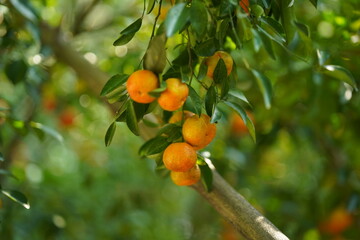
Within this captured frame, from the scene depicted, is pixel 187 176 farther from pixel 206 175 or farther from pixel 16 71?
pixel 16 71

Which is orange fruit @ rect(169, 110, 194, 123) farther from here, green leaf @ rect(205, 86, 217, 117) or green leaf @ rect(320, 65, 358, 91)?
green leaf @ rect(320, 65, 358, 91)

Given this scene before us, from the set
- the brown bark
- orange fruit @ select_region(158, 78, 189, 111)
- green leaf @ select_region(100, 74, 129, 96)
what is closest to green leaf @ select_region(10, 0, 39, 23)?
the brown bark

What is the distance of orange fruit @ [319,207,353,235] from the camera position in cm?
173

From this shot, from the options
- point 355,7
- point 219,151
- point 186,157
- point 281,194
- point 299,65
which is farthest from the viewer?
point 281,194

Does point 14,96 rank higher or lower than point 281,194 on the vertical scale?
higher

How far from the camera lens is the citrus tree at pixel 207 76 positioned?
738 mm

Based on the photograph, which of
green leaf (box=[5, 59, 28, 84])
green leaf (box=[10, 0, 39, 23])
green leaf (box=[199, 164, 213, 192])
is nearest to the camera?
green leaf (box=[199, 164, 213, 192])

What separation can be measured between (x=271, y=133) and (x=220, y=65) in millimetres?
1066

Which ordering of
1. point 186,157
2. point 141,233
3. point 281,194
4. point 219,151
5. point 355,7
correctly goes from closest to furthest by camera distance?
point 186,157
point 355,7
point 219,151
point 281,194
point 141,233

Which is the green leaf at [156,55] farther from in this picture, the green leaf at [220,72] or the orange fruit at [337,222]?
the orange fruit at [337,222]

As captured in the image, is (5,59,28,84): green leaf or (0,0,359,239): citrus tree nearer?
(0,0,359,239): citrus tree

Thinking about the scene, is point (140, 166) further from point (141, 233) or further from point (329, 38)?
point (329, 38)

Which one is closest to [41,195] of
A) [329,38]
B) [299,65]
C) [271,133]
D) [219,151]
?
[219,151]

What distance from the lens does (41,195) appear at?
1.82 meters
